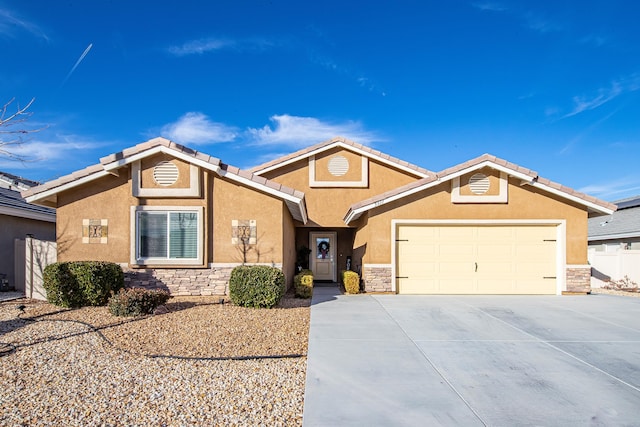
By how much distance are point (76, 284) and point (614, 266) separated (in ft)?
60.0

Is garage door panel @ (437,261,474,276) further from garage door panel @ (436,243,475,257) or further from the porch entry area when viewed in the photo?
the porch entry area

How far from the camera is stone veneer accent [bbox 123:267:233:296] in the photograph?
33.9 feet

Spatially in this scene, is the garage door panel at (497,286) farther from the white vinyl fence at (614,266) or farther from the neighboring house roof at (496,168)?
the white vinyl fence at (614,266)

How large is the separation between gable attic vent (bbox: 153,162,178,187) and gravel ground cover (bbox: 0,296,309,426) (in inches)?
154

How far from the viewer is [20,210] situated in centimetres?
1298

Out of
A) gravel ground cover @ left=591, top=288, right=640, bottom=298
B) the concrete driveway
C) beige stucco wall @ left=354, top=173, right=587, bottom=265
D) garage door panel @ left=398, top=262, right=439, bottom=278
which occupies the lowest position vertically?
gravel ground cover @ left=591, top=288, right=640, bottom=298

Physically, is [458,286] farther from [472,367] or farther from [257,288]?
[472,367]

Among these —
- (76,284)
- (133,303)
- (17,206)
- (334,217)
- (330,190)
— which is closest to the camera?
(133,303)

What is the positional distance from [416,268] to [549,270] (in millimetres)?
4283

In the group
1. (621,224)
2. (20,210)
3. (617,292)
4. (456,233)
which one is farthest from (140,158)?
(621,224)

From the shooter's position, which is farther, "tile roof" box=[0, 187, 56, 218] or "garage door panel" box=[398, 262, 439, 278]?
"tile roof" box=[0, 187, 56, 218]

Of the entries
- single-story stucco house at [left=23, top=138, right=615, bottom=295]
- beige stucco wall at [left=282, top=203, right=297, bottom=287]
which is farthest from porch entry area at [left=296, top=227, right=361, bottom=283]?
single-story stucco house at [left=23, top=138, right=615, bottom=295]

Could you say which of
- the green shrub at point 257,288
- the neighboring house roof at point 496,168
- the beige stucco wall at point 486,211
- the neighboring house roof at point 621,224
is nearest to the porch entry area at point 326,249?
the beige stucco wall at point 486,211

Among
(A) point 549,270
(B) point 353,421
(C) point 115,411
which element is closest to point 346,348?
(B) point 353,421
